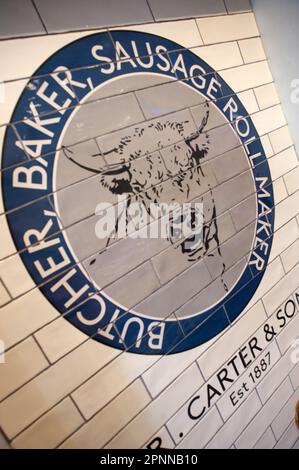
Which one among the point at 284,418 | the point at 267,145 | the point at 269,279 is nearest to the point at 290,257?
the point at 269,279

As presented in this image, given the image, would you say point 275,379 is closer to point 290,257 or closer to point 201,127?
point 290,257

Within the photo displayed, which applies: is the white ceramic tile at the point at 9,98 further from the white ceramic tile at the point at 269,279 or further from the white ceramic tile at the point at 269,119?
the white ceramic tile at the point at 269,279

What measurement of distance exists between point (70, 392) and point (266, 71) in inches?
84.6

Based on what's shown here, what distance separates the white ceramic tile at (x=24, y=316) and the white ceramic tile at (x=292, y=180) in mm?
1665

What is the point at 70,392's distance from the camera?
117 centimetres

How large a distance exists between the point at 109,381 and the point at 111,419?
→ 149mm

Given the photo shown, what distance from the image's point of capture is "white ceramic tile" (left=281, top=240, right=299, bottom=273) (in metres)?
1.94

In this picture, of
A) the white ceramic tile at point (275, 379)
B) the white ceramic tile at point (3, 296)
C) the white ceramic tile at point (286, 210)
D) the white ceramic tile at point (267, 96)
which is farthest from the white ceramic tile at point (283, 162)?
the white ceramic tile at point (3, 296)

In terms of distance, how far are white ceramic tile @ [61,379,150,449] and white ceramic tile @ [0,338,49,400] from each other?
31 centimetres

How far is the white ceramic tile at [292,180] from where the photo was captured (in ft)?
6.61

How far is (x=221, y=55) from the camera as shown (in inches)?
68.4

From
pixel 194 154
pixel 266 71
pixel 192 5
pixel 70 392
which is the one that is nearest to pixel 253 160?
pixel 194 154
